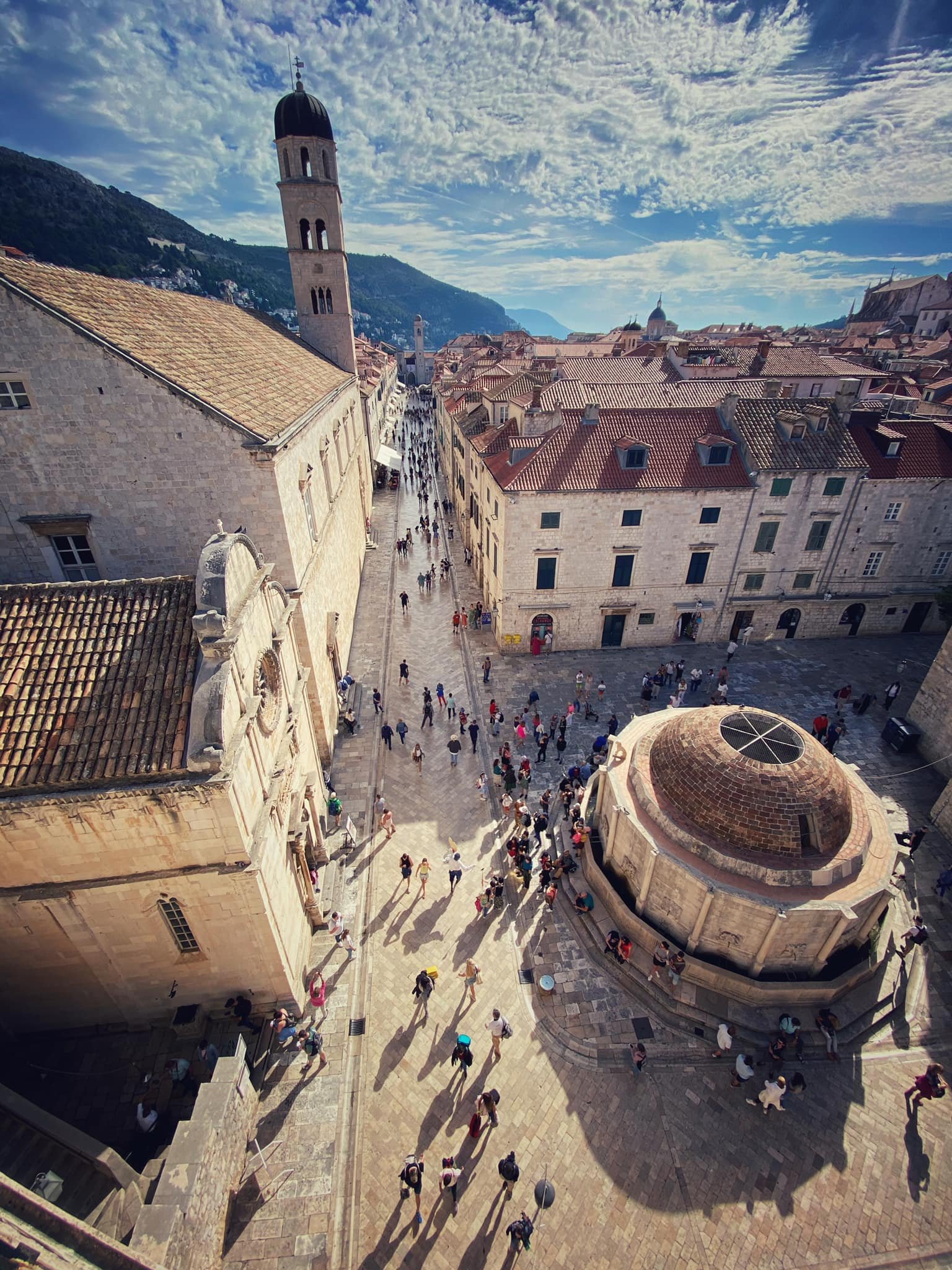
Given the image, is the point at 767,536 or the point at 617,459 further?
the point at 767,536

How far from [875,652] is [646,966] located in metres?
21.1

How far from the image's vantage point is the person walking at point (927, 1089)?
10.9 metres

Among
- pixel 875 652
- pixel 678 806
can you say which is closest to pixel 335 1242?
pixel 678 806

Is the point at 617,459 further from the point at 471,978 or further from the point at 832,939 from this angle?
the point at 471,978

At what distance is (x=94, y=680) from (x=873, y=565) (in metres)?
30.7

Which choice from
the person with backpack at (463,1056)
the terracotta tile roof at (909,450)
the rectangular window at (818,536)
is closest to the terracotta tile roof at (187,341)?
the person with backpack at (463,1056)

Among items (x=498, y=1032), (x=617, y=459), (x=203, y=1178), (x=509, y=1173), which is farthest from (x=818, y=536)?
(x=203, y=1178)

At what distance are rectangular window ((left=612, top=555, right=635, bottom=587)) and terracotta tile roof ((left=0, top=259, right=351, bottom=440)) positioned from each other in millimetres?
14355

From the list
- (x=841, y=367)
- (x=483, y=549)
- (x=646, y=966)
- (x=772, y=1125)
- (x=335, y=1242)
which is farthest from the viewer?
(x=841, y=367)

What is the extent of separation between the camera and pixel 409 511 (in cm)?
4603

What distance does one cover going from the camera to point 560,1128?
10.8 m

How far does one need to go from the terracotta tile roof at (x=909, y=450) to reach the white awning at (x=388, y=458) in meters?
36.1

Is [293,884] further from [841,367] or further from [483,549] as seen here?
[841,367]

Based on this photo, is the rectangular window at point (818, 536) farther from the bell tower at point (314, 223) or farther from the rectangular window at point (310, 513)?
the bell tower at point (314, 223)
